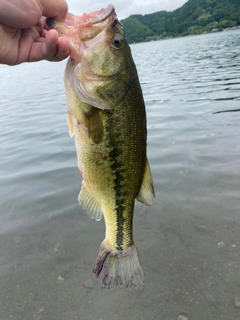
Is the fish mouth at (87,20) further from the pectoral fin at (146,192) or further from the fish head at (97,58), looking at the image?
the pectoral fin at (146,192)

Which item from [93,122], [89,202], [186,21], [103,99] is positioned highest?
[186,21]

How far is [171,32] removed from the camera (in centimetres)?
13412

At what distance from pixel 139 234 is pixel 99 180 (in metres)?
2.55

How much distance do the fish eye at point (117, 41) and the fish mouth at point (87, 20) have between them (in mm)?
133

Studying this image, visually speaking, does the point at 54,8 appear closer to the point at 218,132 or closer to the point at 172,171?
the point at 172,171

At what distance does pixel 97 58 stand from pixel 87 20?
0.84 feet

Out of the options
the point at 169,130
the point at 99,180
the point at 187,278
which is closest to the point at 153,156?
the point at 169,130

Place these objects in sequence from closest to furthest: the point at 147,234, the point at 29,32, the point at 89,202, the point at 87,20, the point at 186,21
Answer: the point at 87,20 → the point at 29,32 → the point at 89,202 → the point at 147,234 → the point at 186,21

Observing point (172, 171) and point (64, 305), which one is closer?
point (64, 305)

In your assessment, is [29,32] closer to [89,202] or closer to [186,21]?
[89,202]

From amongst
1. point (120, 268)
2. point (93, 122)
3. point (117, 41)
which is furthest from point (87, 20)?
point (120, 268)

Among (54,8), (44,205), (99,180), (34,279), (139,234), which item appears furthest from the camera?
(44,205)

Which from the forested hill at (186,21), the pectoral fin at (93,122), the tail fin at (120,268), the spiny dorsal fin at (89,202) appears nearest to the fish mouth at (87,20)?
the pectoral fin at (93,122)

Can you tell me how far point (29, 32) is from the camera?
2.48 m
